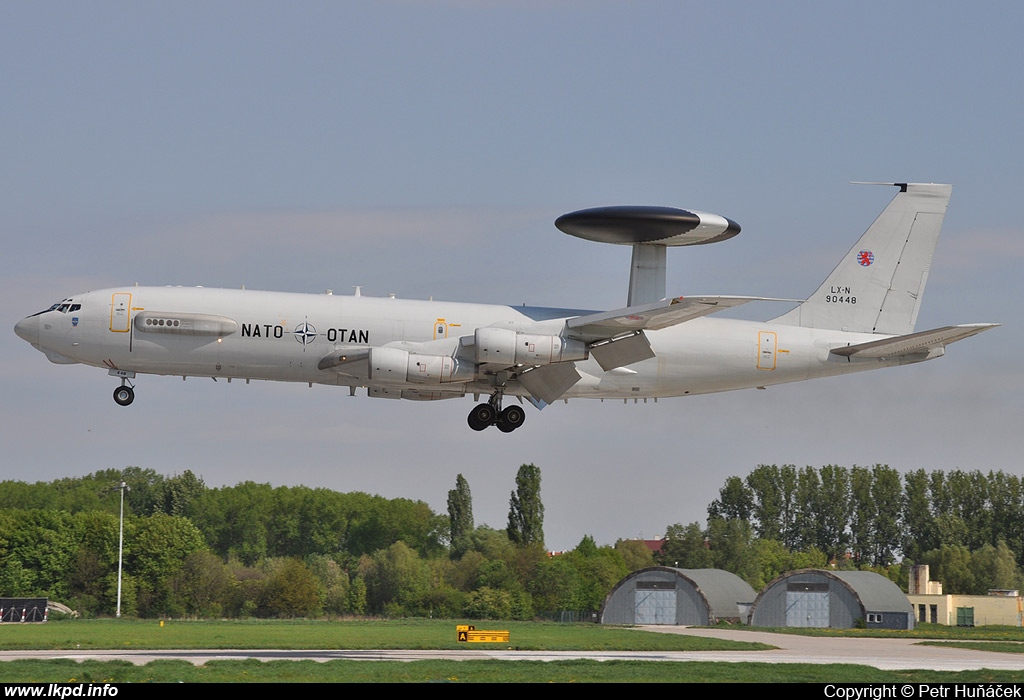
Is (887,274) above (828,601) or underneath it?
above

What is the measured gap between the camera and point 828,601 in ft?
261

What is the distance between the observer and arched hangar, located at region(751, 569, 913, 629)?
7756cm

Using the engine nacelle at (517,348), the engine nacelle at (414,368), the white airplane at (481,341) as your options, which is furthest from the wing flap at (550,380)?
the engine nacelle at (414,368)

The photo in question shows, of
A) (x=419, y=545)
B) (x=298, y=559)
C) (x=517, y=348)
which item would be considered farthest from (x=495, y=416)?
(x=419, y=545)

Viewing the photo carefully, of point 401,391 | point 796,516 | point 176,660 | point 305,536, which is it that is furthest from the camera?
point 796,516

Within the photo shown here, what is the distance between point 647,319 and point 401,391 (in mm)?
9220

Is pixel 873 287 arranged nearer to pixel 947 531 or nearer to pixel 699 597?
pixel 699 597

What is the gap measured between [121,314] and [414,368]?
9.79m

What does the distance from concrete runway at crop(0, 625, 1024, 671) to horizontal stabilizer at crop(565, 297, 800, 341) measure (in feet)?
35.3

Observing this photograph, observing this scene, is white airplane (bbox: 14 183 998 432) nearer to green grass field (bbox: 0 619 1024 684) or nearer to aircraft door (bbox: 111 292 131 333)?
aircraft door (bbox: 111 292 131 333)

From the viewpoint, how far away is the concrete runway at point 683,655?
39.7 m

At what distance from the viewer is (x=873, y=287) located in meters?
47.7

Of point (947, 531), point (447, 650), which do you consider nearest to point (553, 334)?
point (447, 650)

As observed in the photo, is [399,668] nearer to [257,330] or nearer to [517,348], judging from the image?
[517,348]
